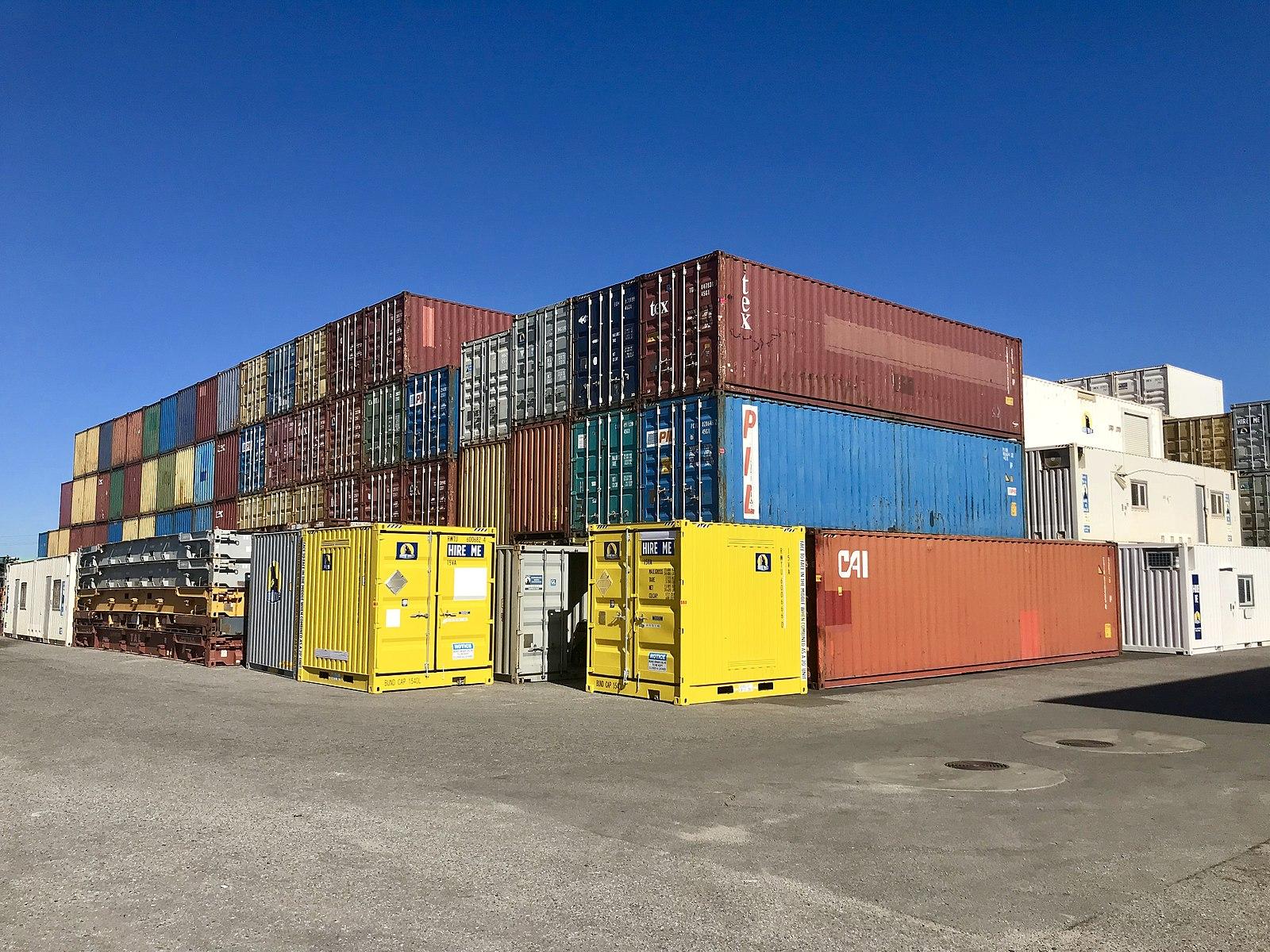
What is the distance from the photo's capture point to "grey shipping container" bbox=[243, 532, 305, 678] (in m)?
19.5

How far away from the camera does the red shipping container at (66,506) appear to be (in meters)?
54.2

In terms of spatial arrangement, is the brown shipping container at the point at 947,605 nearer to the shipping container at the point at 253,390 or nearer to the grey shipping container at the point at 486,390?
the grey shipping container at the point at 486,390

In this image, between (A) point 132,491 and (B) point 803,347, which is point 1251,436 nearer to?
(B) point 803,347

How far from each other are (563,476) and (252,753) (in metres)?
12.6

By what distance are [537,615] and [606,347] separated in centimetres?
661

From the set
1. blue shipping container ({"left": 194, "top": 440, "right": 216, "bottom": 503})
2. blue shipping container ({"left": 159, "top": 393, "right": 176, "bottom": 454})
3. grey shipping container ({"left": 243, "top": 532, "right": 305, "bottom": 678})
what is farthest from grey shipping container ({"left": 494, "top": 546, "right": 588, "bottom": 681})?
blue shipping container ({"left": 159, "top": 393, "right": 176, "bottom": 454})

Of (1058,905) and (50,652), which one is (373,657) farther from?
→ (50,652)

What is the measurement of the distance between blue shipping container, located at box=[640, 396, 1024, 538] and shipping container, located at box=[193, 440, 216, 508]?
25498 millimetres

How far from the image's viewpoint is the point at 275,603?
20406 millimetres

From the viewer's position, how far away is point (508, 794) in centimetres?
838

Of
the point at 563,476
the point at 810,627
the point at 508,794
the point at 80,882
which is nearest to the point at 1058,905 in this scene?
the point at 508,794

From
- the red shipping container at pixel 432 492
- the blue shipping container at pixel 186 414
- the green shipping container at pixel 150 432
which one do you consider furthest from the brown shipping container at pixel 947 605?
the green shipping container at pixel 150 432

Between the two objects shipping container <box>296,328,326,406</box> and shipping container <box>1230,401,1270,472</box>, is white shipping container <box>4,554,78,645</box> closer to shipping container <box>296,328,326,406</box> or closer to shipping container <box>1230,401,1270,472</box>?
shipping container <box>296,328,326,406</box>

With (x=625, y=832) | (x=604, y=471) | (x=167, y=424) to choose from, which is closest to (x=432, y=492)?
(x=604, y=471)
